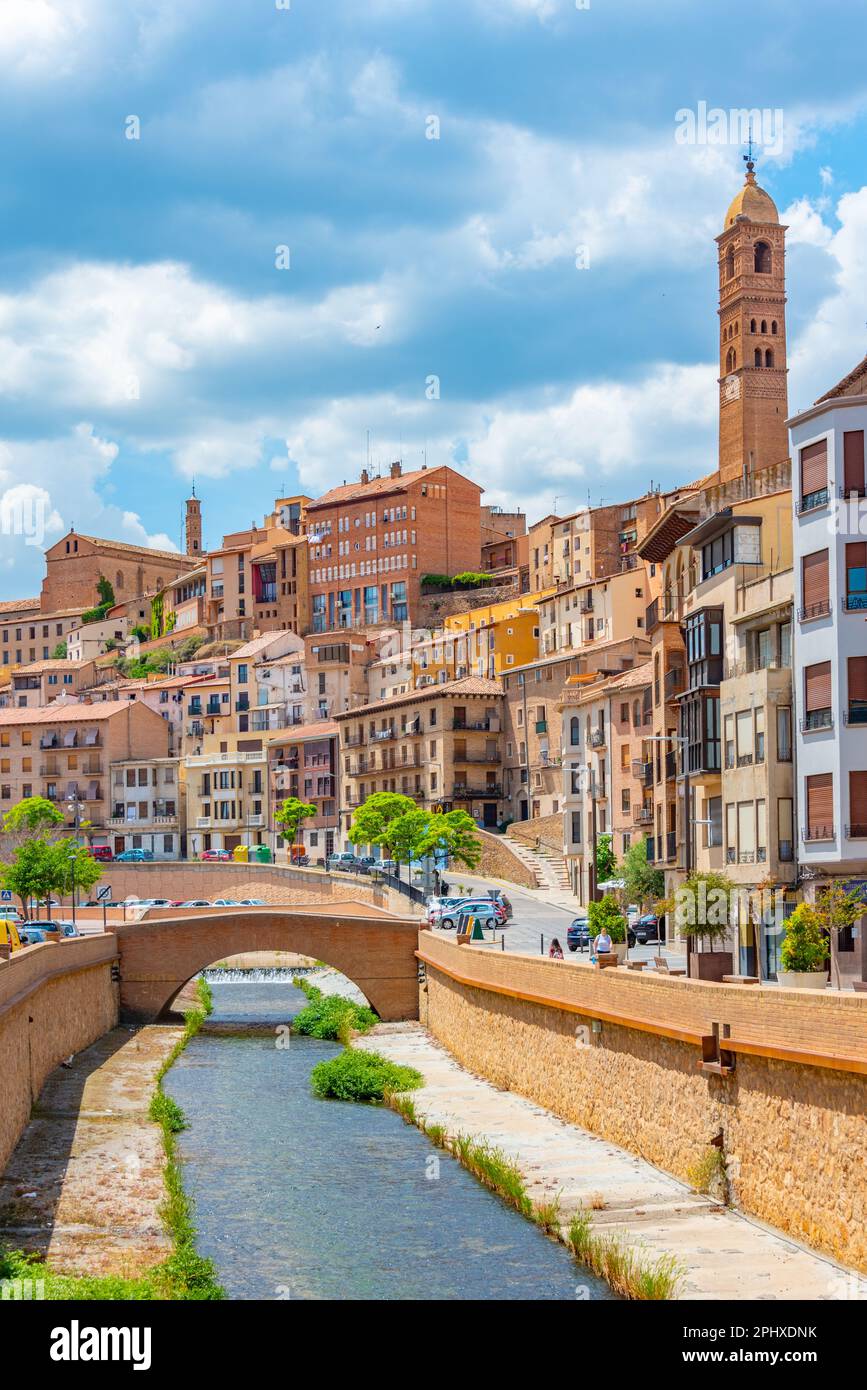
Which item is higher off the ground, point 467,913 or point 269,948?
point 467,913

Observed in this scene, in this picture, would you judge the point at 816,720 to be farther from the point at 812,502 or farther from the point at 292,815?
the point at 292,815

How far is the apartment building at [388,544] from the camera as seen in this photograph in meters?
132

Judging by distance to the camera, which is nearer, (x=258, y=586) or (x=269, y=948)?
(x=269, y=948)

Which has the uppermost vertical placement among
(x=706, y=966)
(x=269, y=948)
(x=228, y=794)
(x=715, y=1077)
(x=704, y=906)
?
(x=228, y=794)

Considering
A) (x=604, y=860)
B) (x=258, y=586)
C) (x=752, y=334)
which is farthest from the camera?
(x=258, y=586)

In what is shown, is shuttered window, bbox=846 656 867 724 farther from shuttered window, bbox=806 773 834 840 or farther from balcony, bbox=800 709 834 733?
shuttered window, bbox=806 773 834 840

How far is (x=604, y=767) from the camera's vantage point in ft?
251

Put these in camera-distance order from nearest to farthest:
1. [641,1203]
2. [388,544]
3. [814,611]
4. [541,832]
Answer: [641,1203]
[814,611]
[541,832]
[388,544]

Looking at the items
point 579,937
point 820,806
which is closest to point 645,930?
point 579,937

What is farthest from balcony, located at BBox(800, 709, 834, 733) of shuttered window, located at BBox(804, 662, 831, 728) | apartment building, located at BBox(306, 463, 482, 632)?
apartment building, located at BBox(306, 463, 482, 632)

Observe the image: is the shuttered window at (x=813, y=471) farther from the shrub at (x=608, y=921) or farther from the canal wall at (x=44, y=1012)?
the canal wall at (x=44, y=1012)

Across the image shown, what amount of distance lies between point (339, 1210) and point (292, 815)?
256ft
